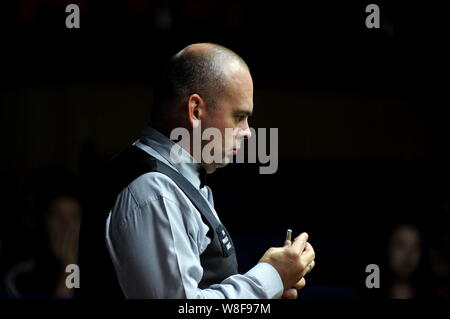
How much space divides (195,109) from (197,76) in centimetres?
7

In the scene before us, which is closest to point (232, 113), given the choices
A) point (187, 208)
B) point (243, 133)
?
point (243, 133)

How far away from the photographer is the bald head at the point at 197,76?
141cm

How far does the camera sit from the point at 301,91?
4137 millimetres

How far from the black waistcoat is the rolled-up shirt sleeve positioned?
0.03 m
